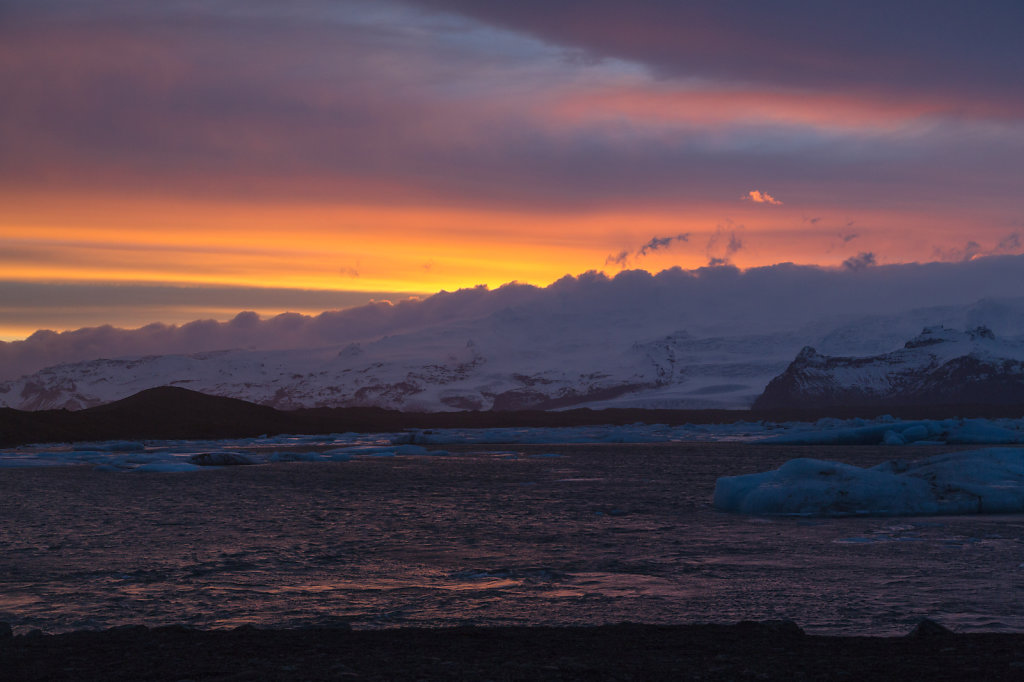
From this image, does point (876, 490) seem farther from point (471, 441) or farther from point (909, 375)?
point (909, 375)

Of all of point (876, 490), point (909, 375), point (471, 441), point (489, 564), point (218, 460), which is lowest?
point (471, 441)

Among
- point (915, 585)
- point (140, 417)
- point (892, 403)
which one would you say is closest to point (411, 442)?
point (140, 417)

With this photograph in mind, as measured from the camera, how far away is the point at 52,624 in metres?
9.93

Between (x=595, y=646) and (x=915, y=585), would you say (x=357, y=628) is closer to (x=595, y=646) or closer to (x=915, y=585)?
(x=595, y=646)

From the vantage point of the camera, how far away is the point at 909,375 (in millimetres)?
174125

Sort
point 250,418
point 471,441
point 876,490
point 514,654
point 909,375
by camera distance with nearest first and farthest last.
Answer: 1. point 514,654
2. point 876,490
3. point 471,441
4. point 250,418
5. point 909,375

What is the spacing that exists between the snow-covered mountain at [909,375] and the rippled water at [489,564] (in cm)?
15541

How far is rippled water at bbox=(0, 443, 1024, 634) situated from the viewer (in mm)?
10320

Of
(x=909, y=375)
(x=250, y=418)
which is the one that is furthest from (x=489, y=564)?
(x=909, y=375)

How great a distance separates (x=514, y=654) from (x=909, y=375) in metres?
181

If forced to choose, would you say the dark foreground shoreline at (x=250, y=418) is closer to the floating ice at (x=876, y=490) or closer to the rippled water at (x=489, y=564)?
the rippled water at (x=489, y=564)

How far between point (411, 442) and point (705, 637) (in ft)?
223

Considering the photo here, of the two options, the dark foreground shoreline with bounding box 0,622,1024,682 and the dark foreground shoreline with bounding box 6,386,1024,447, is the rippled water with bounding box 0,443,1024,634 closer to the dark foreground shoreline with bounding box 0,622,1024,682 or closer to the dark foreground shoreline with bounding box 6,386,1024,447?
the dark foreground shoreline with bounding box 0,622,1024,682

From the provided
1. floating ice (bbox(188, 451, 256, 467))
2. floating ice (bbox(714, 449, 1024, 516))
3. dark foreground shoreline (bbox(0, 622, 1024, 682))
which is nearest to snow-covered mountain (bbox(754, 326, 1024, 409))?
floating ice (bbox(188, 451, 256, 467))
